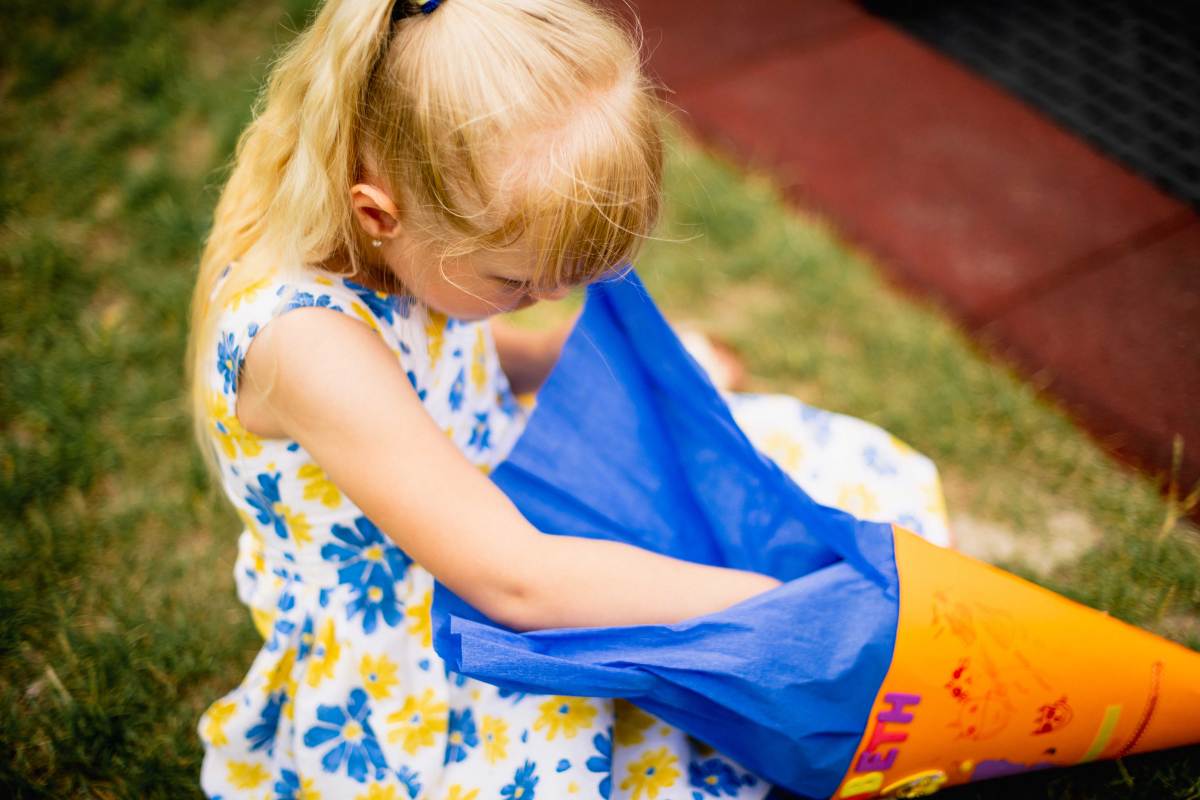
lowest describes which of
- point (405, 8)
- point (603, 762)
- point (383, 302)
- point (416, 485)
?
point (603, 762)

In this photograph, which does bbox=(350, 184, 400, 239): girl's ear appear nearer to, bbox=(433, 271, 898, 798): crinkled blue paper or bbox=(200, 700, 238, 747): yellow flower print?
bbox=(433, 271, 898, 798): crinkled blue paper

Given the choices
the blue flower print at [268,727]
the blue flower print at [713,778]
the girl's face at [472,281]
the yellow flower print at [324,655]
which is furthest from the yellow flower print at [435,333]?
the blue flower print at [713,778]

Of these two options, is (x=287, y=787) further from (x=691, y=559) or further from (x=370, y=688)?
(x=691, y=559)

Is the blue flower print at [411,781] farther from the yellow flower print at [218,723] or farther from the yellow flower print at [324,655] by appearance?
the yellow flower print at [218,723]

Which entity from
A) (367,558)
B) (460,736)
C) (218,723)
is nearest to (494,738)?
(460,736)

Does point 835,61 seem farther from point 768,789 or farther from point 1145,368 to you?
point 768,789

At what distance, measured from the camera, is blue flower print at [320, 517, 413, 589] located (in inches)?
45.3

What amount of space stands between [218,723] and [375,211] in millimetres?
697

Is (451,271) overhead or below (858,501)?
overhead

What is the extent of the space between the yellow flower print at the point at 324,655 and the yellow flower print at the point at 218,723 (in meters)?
0.14

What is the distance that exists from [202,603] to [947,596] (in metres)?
1.17

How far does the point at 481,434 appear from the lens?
130 centimetres

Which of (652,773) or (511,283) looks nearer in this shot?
(511,283)

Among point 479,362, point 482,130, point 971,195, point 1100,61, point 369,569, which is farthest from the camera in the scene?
point 1100,61
